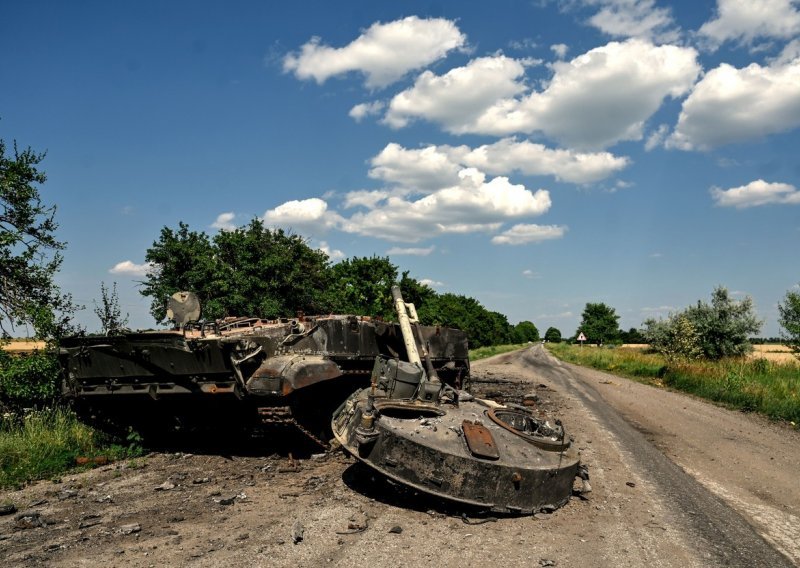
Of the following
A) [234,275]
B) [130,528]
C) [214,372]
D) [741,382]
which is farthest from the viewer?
[234,275]

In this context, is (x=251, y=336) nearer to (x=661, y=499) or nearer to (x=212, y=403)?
(x=212, y=403)

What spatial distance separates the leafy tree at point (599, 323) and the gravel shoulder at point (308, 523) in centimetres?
11402

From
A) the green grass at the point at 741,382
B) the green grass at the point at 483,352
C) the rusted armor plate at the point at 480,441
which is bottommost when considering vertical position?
the green grass at the point at 741,382

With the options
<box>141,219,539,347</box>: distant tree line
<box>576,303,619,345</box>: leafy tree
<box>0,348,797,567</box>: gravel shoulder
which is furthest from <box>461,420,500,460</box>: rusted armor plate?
<box>576,303,619,345</box>: leafy tree

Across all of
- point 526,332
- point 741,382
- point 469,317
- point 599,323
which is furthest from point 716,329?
point 526,332

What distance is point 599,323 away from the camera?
118750 millimetres

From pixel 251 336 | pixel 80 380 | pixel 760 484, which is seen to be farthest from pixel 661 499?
pixel 80 380

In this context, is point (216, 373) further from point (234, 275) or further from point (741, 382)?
point (234, 275)

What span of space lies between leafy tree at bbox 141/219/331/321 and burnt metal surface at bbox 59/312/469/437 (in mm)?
17212

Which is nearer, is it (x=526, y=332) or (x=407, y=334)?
(x=407, y=334)

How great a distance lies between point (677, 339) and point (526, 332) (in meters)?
130

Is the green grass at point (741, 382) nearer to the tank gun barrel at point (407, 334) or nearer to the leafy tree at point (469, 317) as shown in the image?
the tank gun barrel at point (407, 334)

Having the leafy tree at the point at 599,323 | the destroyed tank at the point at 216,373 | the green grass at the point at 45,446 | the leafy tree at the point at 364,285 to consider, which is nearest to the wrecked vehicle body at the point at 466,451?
the destroyed tank at the point at 216,373

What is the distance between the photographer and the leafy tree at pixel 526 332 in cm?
15034
